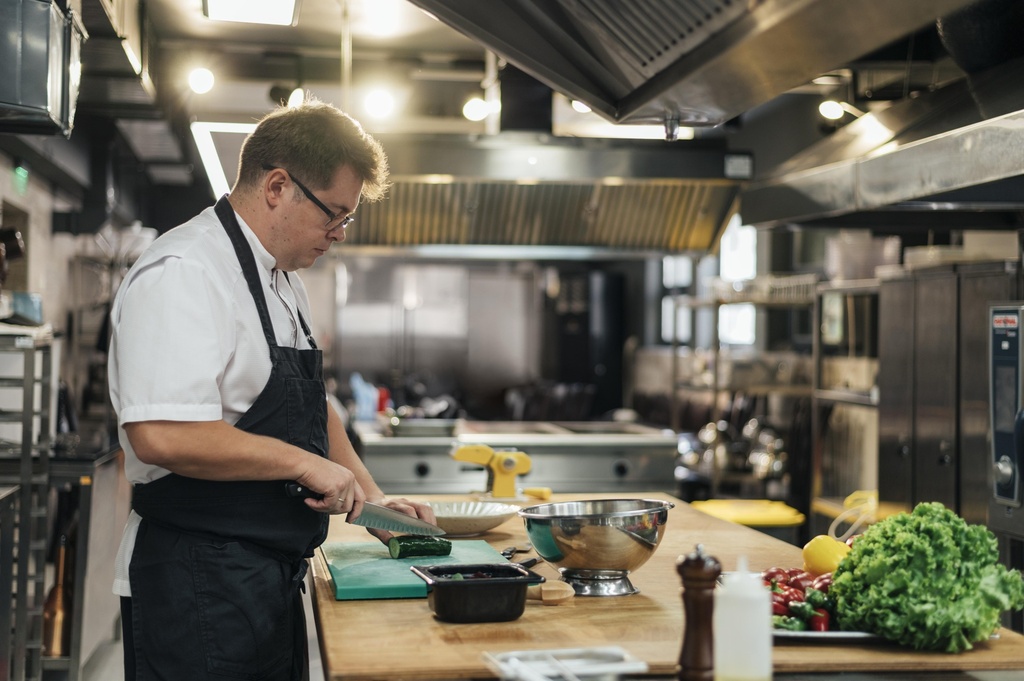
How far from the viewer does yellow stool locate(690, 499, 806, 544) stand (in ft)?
16.9

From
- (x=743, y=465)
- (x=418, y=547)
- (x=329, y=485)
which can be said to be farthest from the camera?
(x=743, y=465)

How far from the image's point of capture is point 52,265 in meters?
7.95

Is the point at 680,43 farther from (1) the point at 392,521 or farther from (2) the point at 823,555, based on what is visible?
(1) the point at 392,521

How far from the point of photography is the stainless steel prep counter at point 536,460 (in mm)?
5168

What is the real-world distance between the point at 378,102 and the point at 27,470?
248cm

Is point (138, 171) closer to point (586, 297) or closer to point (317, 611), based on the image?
point (586, 297)

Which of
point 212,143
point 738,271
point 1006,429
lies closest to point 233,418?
point 212,143

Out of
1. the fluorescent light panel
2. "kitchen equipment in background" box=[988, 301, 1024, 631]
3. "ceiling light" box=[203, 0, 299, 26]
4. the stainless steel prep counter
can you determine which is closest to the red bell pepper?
"kitchen equipment in background" box=[988, 301, 1024, 631]

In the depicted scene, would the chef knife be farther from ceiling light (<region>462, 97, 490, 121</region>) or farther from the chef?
ceiling light (<region>462, 97, 490, 121</region>)

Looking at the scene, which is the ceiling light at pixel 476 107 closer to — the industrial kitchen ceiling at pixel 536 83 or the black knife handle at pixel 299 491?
the industrial kitchen ceiling at pixel 536 83

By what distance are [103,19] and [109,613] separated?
283 centimetres

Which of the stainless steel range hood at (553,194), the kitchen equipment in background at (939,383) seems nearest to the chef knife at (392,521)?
the kitchen equipment in background at (939,383)

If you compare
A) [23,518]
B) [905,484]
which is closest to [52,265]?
[23,518]

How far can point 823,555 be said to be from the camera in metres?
2.03
